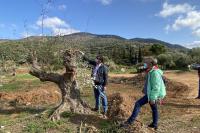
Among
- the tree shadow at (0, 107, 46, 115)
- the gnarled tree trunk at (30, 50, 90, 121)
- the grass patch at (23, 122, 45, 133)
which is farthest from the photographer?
the tree shadow at (0, 107, 46, 115)

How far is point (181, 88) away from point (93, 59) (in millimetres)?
10997

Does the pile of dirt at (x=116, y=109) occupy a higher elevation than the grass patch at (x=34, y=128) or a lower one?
higher

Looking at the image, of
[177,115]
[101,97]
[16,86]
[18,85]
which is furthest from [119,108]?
[18,85]

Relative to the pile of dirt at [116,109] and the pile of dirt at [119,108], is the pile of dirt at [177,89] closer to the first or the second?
the pile of dirt at [119,108]

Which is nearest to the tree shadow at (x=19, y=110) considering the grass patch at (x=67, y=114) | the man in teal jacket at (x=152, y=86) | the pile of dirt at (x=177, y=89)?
the grass patch at (x=67, y=114)

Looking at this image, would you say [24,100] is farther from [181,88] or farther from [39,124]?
[181,88]

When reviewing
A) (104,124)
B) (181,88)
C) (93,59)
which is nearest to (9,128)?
(104,124)

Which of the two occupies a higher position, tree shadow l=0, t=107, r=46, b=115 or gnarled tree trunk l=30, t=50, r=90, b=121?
gnarled tree trunk l=30, t=50, r=90, b=121

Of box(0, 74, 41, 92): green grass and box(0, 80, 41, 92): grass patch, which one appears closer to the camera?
box(0, 80, 41, 92): grass patch

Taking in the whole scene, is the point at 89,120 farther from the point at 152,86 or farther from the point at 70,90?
the point at 152,86

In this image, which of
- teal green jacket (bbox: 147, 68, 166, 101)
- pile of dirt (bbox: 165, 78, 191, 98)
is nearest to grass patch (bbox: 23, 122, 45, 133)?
teal green jacket (bbox: 147, 68, 166, 101)

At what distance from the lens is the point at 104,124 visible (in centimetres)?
1031

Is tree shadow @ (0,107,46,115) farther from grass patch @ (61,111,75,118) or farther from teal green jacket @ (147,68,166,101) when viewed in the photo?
teal green jacket @ (147,68,166,101)

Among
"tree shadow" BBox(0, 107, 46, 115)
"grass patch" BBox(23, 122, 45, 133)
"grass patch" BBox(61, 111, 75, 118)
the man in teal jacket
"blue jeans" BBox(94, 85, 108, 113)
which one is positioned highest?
the man in teal jacket
